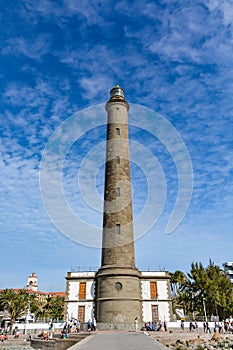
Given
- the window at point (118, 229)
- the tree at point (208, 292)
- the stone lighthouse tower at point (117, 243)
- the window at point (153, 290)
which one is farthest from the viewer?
the tree at point (208, 292)

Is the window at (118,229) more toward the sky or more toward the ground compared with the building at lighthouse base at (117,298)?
more toward the sky

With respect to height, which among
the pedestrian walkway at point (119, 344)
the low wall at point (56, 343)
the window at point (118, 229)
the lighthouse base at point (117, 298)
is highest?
the window at point (118, 229)

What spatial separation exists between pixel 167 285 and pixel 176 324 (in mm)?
4320

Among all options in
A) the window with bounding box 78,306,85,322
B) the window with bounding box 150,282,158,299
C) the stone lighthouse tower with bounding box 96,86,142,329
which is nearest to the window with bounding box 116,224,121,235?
the stone lighthouse tower with bounding box 96,86,142,329

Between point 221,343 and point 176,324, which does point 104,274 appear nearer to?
point 176,324

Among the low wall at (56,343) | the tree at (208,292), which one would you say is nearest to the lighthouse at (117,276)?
the low wall at (56,343)

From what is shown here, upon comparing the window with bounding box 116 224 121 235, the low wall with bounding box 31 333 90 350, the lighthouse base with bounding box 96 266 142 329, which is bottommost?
the low wall with bounding box 31 333 90 350

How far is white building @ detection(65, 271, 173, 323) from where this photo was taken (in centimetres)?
2688

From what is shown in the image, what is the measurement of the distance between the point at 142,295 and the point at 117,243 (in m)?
6.93

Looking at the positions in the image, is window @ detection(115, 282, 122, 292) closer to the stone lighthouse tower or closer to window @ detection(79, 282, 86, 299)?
the stone lighthouse tower

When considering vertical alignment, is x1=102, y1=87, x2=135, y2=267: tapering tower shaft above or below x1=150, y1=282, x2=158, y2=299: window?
above

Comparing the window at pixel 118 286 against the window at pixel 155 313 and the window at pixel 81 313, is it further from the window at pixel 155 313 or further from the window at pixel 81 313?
the window at pixel 81 313

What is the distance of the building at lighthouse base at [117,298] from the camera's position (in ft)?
73.7

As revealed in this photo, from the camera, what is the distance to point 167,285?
1115 inches
